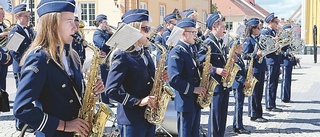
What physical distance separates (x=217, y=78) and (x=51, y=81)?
150 inches

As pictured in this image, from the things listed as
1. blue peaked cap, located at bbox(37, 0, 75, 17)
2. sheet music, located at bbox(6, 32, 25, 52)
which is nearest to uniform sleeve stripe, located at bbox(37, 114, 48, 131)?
blue peaked cap, located at bbox(37, 0, 75, 17)

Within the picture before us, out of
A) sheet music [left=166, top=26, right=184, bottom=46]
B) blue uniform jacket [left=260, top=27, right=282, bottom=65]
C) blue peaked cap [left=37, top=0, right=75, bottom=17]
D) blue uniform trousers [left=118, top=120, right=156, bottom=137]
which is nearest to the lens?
blue peaked cap [left=37, top=0, right=75, bottom=17]

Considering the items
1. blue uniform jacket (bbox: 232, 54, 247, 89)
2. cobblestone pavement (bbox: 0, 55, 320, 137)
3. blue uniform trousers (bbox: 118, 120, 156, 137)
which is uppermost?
blue uniform jacket (bbox: 232, 54, 247, 89)

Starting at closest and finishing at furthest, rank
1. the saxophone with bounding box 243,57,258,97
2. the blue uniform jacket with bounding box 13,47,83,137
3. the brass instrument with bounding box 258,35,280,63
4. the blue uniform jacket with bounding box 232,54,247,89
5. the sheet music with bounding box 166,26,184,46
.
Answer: the blue uniform jacket with bounding box 13,47,83,137 → the sheet music with bounding box 166,26,184,46 → the blue uniform jacket with bounding box 232,54,247,89 → the saxophone with bounding box 243,57,258,97 → the brass instrument with bounding box 258,35,280,63

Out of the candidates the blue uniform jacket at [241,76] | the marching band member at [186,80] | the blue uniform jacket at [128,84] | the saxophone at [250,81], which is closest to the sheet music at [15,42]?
the marching band member at [186,80]

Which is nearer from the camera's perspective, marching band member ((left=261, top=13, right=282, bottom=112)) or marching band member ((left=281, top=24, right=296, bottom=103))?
marching band member ((left=261, top=13, right=282, bottom=112))

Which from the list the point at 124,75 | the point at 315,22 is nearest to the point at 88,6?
the point at 315,22

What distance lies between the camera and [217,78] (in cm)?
653

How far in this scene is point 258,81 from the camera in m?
8.86

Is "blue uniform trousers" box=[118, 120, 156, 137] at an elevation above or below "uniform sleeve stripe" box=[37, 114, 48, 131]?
below

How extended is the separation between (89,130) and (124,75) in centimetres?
112

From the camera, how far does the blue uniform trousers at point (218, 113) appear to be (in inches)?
254

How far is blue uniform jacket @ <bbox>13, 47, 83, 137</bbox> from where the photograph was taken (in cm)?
292

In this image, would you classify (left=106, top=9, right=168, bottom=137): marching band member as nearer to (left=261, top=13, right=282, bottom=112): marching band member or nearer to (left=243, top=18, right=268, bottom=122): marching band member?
(left=243, top=18, right=268, bottom=122): marching band member
